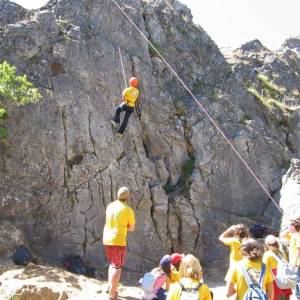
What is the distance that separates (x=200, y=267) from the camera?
568 cm

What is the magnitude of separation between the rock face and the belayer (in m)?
0.49

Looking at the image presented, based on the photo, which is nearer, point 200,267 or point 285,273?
point 200,267

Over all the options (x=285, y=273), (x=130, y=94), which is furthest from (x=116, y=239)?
(x=130, y=94)

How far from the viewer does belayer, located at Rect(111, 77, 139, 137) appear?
1384cm

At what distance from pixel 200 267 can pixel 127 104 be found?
9.09 meters

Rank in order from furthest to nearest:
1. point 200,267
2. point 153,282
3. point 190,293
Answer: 1. point 153,282
2. point 200,267
3. point 190,293

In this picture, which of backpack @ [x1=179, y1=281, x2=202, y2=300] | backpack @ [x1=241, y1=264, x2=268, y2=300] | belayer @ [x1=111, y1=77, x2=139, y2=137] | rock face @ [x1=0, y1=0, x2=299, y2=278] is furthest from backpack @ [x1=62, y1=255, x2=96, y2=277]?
backpack @ [x1=179, y1=281, x2=202, y2=300]

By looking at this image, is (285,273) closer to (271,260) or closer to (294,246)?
(271,260)

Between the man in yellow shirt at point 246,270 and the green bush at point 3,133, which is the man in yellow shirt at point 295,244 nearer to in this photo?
the man in yellow shirt at point 246,270

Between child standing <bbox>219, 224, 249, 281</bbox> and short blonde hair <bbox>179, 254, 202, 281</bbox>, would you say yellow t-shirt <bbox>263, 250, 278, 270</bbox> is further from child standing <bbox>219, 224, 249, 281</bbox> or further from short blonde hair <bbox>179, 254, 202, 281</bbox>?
short blonde hair <bbox>179, 254, 202, 281</bbox>

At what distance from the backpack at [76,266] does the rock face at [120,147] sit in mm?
579

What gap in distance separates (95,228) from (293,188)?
6.96 m

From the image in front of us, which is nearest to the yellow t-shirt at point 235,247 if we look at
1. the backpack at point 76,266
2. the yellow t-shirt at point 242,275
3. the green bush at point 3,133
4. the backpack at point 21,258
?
the yellow t-shirt at point 242,275

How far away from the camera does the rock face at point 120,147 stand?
1377cm
